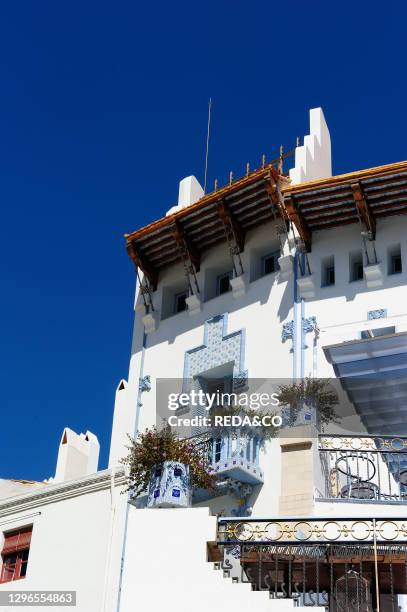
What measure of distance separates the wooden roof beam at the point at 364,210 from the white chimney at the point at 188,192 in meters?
5.96

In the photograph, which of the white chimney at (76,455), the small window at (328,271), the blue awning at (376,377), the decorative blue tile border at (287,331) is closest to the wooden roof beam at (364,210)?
the small window at (328,271)

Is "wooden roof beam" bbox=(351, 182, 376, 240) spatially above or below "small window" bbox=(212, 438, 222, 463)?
above

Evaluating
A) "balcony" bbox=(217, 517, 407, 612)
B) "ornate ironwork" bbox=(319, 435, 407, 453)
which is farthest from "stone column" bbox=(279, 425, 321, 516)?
"balcony" bbox=(217, 517, 407, 612)

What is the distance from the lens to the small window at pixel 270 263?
24.3 metres

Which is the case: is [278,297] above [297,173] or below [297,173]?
below

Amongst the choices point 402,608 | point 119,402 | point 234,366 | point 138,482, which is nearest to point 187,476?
point 138,482

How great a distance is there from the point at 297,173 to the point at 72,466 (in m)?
8.78

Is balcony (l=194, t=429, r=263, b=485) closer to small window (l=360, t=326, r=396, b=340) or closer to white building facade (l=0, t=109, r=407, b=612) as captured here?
white building facade (l=0, t=109, r=407, b=612)

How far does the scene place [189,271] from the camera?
83.1 feet

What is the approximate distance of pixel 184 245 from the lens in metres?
Answer: 25.1

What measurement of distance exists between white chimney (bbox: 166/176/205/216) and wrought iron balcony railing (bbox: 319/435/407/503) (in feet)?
33.1

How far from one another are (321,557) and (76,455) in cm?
1370

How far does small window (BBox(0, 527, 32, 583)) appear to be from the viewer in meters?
22.1

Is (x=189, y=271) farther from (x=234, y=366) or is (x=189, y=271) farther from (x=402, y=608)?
(x=402, y=608)
